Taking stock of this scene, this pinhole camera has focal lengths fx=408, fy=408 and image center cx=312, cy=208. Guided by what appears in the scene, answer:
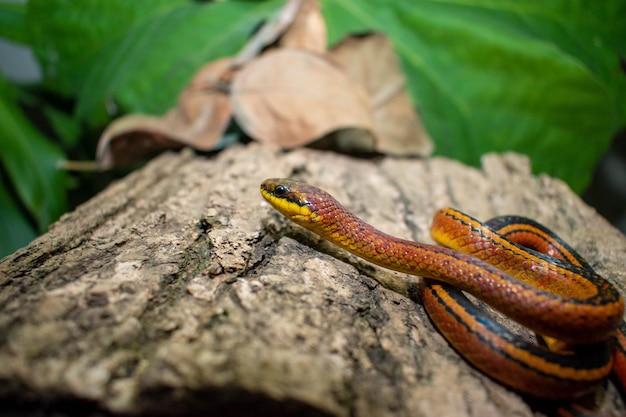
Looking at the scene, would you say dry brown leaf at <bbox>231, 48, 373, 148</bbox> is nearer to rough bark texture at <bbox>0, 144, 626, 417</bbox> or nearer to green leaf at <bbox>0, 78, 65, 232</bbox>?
rough bark texture at <bbox>0, 144, 626, 417</bbox>

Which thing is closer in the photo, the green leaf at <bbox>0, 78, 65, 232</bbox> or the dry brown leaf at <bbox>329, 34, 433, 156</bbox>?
the green leaf at <bbox>0, 78, 65, 232</bbox>

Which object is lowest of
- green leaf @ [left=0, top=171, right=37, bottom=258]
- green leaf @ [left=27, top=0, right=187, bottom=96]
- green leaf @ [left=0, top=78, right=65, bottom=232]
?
green leaf @ [left=0, top=171, right=37, bottom=258]

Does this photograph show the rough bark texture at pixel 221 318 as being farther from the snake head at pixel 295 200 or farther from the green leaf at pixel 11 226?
the green leaf at pixel 11 226

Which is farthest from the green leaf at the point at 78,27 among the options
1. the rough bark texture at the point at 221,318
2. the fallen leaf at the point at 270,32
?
the rough bark texture at the point at 221,318

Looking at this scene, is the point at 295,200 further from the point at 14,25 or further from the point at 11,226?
the point at 14,25

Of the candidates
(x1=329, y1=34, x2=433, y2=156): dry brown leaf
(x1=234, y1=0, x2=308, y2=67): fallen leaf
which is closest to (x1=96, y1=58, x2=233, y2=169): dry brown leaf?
(x1=234, y1=0, x2=308, y2=67): fallen leaf
